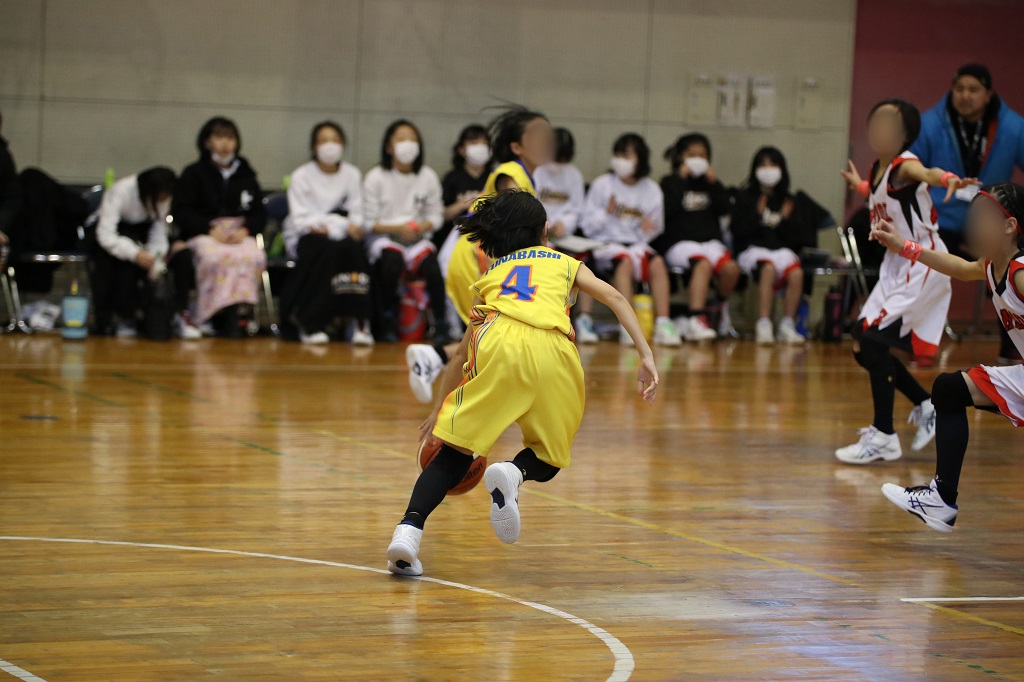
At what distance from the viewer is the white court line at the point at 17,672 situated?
2.57 meters

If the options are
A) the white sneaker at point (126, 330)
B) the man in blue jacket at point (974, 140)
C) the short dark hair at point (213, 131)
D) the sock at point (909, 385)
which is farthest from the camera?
the short dark hair at point (213, 131)

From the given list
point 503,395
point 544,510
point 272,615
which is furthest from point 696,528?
point 272,615

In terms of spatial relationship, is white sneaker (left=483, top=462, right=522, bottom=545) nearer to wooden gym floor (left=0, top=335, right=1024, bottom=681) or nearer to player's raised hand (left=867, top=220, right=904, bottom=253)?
wooden gym floor (left=0, top=335, right=1024, bottom=681)

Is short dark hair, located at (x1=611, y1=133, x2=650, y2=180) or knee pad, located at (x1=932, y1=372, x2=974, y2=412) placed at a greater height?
short dark hair, located at (x1=611, y1=133, x2=650, y2=180)

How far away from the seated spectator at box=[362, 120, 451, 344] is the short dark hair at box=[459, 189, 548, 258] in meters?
5.76

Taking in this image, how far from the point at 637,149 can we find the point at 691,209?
67 cm

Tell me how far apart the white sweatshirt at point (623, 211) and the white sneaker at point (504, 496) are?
23.3 feet

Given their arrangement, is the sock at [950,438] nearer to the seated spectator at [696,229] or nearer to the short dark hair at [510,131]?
the short dark hair at [510,131]

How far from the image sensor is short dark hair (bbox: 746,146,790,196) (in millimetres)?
10758

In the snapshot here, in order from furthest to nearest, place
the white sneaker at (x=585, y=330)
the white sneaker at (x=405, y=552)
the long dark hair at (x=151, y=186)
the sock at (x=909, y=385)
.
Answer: the white sneaker at (x=585, y=330)
the long dark hair at (x=151, y=186)
the sock at (x=909, y=385)
the white sneaker at (x=405, y=552)

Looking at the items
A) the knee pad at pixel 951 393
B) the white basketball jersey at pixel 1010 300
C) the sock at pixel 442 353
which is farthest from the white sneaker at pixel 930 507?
the sock at pixel 442 353

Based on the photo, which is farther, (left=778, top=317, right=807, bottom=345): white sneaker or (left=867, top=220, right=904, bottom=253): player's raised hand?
(left=778, top=317, right=807, bottom=345): white sneaker

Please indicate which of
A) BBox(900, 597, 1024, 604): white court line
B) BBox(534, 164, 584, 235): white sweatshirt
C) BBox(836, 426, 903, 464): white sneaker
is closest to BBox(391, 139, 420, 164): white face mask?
BBox(534, 164, 584, 235): white sweatshirt

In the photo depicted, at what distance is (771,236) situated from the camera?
1072cm
